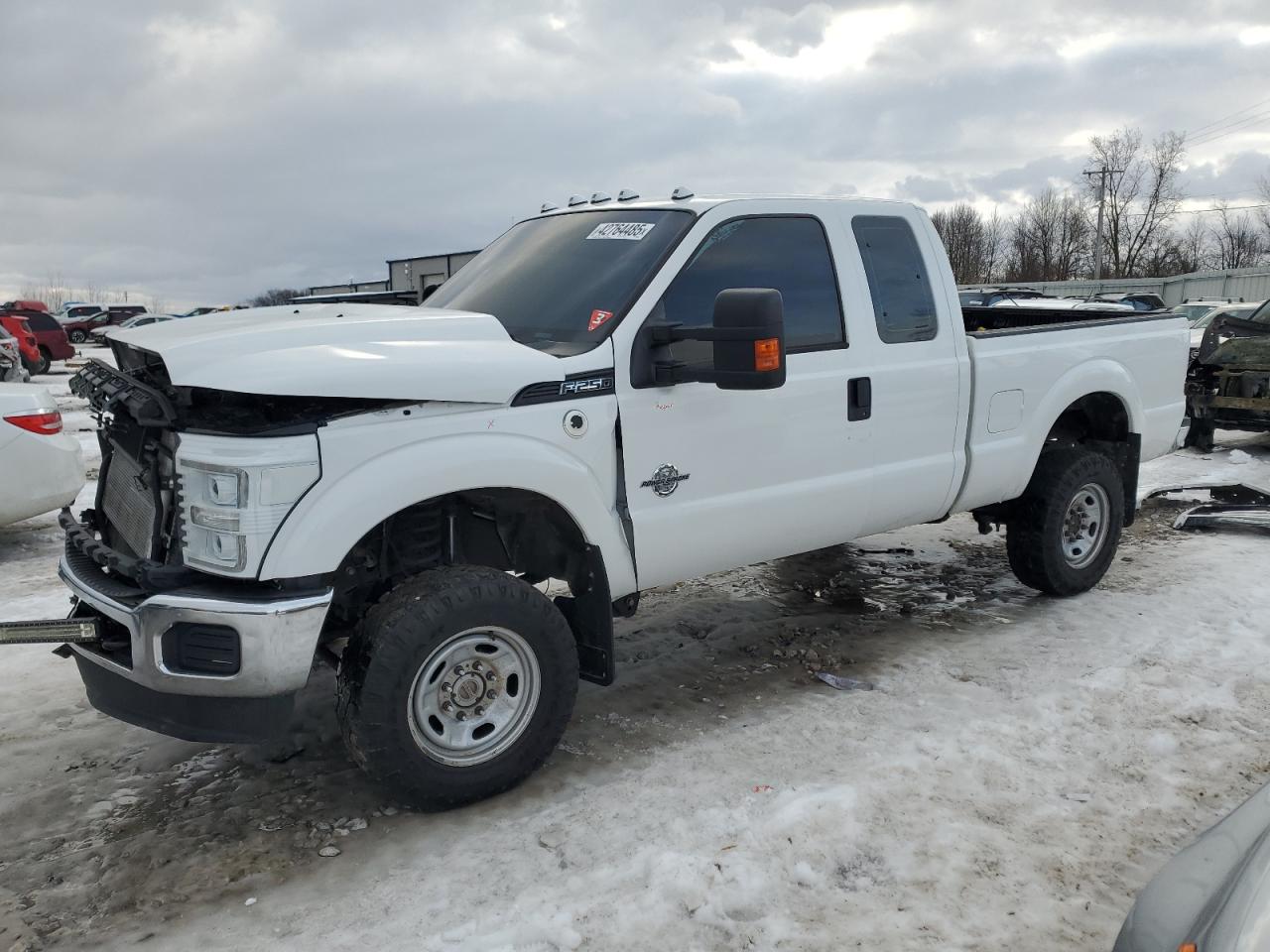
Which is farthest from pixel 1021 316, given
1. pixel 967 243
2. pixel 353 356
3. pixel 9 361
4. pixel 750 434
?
pixel 967 243

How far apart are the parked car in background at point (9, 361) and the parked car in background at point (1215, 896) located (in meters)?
17.2

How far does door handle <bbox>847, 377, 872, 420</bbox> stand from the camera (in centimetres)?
467

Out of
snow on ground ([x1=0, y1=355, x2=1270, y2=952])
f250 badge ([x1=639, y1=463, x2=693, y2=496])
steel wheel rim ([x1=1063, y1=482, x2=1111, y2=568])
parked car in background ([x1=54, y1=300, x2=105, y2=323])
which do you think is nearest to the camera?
snow on ground ([x1=0, y1=355, x2=1270, y2=952])

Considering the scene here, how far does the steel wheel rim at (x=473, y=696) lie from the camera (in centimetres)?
356

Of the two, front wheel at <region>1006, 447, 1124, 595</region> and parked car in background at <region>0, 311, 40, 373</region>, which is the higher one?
parked car in background at <region>0, 311, 40, 373</region>

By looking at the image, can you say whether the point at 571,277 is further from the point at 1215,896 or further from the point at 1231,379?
the point at 1231,379

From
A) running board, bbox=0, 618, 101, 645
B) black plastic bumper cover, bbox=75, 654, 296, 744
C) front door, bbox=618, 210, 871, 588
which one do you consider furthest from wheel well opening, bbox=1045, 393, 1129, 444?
running board, bbox=0, 618, 101, 645

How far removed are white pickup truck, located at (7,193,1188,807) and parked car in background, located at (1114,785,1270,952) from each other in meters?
1.94

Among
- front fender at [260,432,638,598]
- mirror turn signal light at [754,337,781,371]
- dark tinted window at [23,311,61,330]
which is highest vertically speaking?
dark tinted window at [23,311,61,330]

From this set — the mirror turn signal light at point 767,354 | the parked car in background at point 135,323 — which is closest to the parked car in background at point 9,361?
the parked car in background at point 135,323

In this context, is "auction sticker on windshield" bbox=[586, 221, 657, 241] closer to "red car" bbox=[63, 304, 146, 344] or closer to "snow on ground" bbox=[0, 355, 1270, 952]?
"snow on ground" bbox=[0, 355, 1270, 952]

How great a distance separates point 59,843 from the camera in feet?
11.7

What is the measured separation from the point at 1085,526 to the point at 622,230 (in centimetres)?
345

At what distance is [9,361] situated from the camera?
1642 cm
